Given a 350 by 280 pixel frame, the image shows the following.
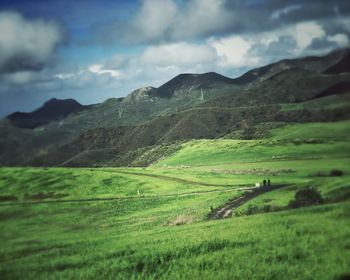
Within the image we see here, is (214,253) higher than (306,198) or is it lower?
higher

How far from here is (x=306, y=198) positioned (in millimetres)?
46250

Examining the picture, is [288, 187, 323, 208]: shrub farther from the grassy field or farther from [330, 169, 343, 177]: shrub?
[330, 169, 343, 177]: shrub

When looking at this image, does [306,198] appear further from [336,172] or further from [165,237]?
[336,172]

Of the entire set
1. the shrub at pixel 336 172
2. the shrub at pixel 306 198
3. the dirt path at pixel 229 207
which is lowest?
the dirt path at pixel 229 207

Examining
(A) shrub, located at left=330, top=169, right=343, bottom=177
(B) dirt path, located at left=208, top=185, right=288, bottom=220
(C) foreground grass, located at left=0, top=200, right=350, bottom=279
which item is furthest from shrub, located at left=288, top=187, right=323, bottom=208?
(A) shrub, located at left=330, top=169, right=343, bottom=177

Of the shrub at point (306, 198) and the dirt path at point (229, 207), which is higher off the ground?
the shrub at point (306, 198)

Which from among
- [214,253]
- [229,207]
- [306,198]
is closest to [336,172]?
[229,207]

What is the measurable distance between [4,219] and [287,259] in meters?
45.8

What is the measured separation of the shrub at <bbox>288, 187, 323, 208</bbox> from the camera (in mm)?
44594

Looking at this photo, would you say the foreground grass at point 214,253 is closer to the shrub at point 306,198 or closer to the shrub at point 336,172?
the shrub at point 306,198

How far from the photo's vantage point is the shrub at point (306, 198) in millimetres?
44594

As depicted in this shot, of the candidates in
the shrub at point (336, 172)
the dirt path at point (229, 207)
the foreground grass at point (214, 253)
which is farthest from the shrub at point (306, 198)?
the shrub at point (336, 172)

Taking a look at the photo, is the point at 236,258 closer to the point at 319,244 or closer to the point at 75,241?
the point at 319,244

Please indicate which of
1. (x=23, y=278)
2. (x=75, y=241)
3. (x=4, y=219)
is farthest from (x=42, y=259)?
Result: (x=4, y=219)
